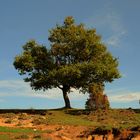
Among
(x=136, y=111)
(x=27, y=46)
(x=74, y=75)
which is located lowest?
(x=136, y=111)

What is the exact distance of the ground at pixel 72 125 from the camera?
138ft

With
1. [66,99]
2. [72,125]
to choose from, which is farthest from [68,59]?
[72,125]

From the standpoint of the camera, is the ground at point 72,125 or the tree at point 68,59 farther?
the tree at point 68,59

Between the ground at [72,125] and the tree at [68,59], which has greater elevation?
the tree at [68,59]

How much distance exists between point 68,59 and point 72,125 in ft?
71.3

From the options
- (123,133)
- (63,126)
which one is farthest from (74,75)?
(123,133)

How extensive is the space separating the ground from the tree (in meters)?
4.79

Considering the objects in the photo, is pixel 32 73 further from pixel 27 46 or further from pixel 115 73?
pixel 115 73

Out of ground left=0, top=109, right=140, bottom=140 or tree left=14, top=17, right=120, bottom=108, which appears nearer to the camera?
ground left=0, top=109, right=140, bottom=140

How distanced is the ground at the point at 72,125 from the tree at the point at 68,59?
15.7 feet

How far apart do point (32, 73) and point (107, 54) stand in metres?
11.8

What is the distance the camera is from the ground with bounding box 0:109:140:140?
42.1 meters

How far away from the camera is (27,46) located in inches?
2778

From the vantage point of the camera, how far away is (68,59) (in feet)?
226
